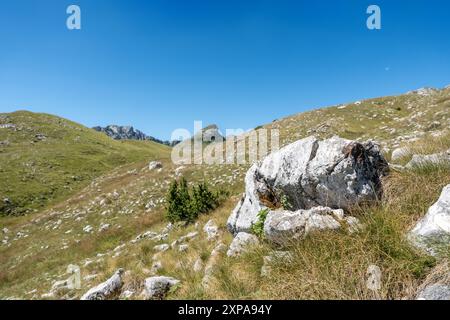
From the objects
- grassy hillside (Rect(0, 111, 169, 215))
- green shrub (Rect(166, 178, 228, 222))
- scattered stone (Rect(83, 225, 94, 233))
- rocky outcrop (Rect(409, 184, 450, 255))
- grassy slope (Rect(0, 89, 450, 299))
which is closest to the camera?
rocky outcrop (Rect(409, 184, 450, 255))

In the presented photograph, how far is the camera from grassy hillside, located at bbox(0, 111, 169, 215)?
40.6m

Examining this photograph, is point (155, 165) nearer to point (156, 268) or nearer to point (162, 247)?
point (162, 247)

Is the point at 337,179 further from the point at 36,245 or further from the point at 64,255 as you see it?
the point at 36,245

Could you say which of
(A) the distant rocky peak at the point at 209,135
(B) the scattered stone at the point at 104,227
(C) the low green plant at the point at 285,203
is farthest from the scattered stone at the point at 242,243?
(A) the distant rocky peak at the point at 209,135

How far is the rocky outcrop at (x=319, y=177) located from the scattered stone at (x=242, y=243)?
0.76m

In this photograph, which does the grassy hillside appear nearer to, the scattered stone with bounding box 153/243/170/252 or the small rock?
the scattered stone with bounding box 153/243/170/252

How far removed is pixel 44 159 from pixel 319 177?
2311 inches

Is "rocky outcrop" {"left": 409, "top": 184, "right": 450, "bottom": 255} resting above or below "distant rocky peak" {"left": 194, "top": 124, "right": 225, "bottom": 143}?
below

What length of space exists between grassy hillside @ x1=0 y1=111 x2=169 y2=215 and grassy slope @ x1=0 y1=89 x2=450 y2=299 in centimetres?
1383

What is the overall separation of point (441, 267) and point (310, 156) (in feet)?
12.9

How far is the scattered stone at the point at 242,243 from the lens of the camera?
23.4ft

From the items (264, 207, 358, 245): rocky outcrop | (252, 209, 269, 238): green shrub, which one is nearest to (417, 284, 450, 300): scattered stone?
(264, 207, 358, 245): rocky outcrop

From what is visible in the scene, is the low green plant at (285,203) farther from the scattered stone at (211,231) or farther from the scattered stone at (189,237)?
the scattered stone at (189,237)

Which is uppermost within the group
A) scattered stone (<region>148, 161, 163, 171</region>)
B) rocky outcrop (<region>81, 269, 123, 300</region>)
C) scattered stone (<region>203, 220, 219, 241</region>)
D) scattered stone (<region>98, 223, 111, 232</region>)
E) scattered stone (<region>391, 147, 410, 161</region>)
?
scattered stone (<region>391, 147, 410, 161</region>)
